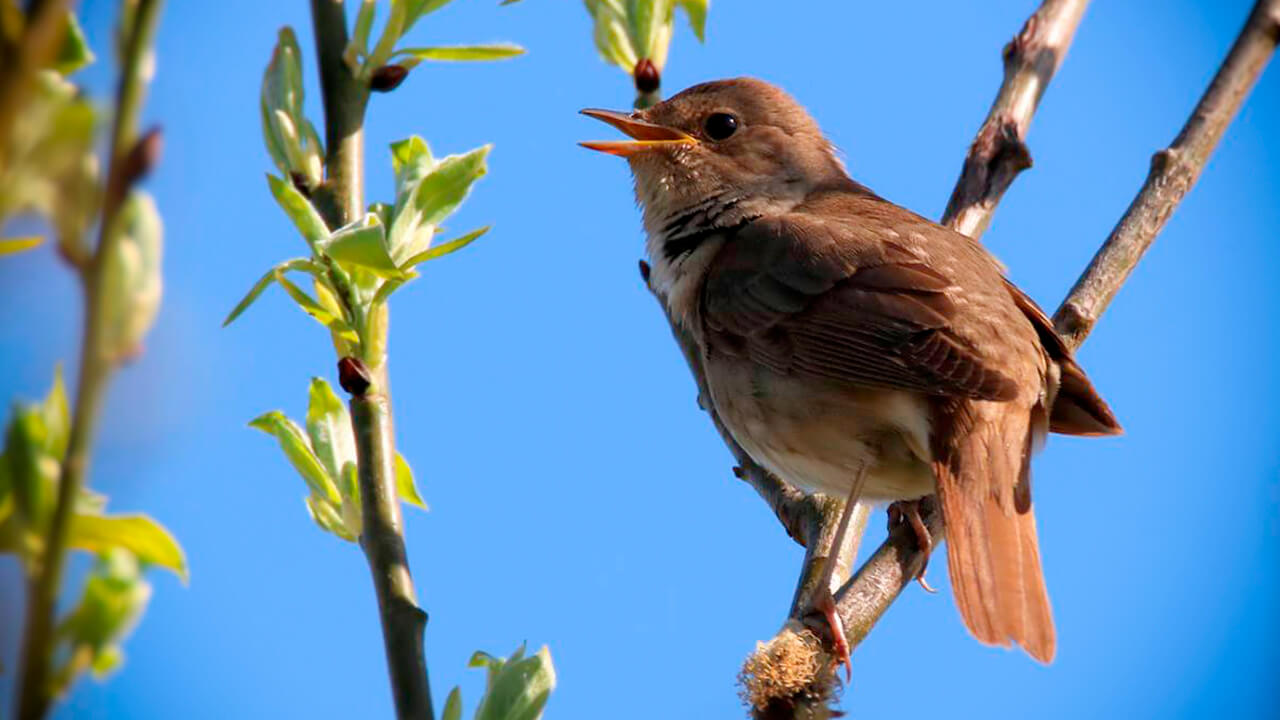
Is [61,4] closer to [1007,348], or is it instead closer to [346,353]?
[346,353]

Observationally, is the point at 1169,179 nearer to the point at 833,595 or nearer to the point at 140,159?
the point at 833,595

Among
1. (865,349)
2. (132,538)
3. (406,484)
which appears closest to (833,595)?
(865,349)

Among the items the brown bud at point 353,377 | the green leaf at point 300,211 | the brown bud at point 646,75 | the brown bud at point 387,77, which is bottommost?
the brown bud at point 353,377

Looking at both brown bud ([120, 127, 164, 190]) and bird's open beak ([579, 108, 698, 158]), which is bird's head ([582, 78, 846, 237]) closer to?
bird's open beak ([579, 108, 698, 158])

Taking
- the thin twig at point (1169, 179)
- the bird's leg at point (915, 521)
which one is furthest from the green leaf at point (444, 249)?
the thin twig at point (1169, 179)

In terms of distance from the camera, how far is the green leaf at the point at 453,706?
5.28 feet

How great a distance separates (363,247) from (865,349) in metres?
2.02

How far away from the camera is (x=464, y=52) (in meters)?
1.85

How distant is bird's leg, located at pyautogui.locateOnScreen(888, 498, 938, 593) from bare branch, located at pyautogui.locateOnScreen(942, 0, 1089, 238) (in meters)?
0.93

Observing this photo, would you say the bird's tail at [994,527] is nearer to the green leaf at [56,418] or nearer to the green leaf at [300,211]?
the green leaf at [300,211]

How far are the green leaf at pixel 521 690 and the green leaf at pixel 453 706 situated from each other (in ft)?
0.08

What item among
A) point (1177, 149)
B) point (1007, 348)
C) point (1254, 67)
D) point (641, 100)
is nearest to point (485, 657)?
point (641, 100)

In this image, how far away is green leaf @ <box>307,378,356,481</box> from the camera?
195 cm

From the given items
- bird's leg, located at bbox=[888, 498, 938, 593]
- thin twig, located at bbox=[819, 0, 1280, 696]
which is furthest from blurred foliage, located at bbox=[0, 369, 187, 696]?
thin twig, located at bbox=[819, 0, 1280, 696]
